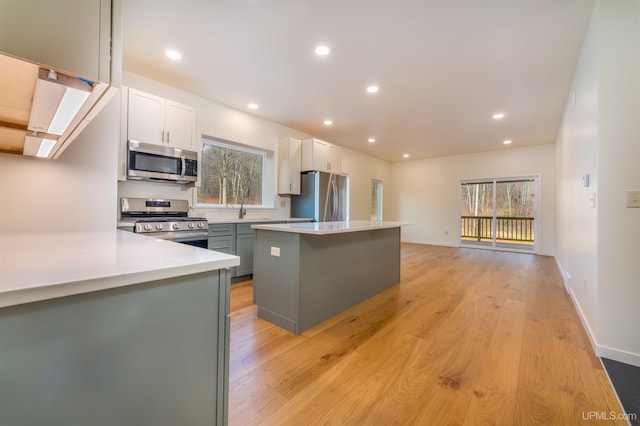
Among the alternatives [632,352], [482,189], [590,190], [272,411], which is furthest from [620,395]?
[482,189]

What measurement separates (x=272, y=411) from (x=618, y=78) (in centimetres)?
312

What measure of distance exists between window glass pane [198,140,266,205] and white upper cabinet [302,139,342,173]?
30.8 inches

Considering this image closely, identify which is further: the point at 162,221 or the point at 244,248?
the point at 244,248

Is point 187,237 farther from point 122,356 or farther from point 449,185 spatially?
point 449,185

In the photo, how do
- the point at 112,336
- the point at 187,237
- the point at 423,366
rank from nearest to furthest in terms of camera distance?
the point at 112,336, the point at 423,366, the point at 187,237

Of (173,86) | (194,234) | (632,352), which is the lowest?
(632,352)

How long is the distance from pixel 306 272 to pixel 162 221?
1.80 metres

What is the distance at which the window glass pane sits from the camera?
3990 mm

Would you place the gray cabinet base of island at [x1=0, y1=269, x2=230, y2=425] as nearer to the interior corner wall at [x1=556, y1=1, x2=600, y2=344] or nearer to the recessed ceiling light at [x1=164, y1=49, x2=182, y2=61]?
the interior corner wall at [x1=556, y1=1, x2=600, y2=344]

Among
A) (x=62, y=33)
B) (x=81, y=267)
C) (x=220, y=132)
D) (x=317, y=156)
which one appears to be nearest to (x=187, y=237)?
(x=220, y=132)

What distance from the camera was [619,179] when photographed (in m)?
1.84

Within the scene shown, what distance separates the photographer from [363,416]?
52.6 inches

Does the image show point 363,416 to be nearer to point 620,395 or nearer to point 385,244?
point 620,395

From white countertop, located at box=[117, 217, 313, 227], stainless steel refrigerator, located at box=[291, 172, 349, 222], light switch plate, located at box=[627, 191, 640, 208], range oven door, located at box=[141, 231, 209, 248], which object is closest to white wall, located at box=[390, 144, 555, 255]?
stainless steel refrigerator, located at box=[291, 172, 349, 222]
